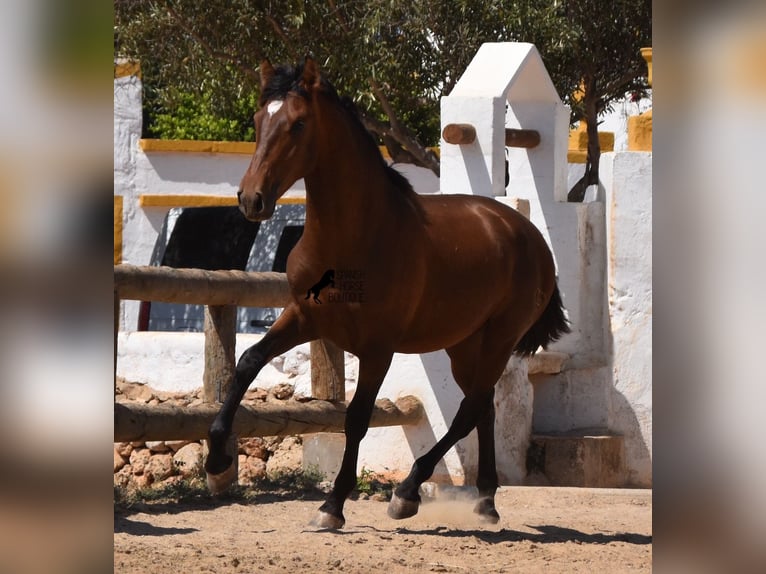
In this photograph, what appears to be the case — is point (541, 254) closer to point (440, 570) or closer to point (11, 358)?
point (440, 570)

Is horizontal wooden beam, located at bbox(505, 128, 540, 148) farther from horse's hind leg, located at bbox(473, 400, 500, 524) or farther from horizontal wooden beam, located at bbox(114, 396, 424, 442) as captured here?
horse's hind leg, located at bbox(473, 400, 500, 524)

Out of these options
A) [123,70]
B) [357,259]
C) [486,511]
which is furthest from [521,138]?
[123,70]

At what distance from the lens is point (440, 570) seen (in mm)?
4797

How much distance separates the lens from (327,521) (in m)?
5.55

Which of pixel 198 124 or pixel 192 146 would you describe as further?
pixel 198 124

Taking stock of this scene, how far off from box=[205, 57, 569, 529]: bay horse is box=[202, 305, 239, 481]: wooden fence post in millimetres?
1190

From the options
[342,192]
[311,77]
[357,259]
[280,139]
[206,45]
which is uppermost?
[206,45]

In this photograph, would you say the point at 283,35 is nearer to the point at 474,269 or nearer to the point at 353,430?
the point at 474,269

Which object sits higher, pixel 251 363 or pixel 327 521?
pixel 251 363

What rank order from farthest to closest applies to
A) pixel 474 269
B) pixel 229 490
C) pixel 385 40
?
pixel 385 40
pixel 229 490
pixel 474 269

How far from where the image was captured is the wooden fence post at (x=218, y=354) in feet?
22.3

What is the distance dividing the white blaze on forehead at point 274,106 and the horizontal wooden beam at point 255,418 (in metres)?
1.68

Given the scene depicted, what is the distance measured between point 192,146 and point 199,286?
25.6 ft

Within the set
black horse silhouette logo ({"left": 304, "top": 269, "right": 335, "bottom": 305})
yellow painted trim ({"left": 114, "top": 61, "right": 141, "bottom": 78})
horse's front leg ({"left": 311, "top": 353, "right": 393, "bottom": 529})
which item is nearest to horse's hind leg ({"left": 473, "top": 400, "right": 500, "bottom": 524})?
horse's front leg ({"left": 311, "top": 353, "right": 393, "bottom": 529})
